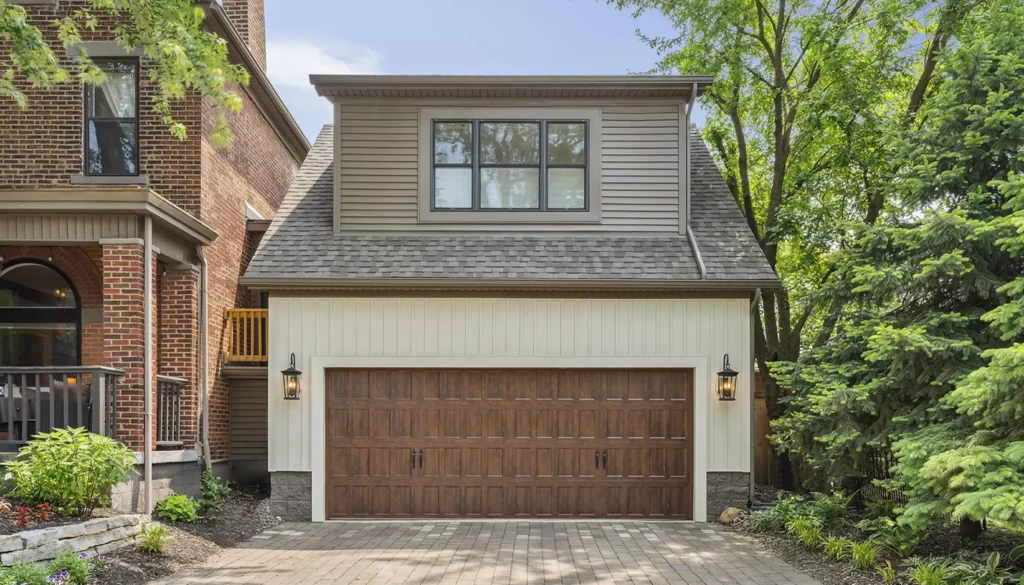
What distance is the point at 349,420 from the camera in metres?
11.0

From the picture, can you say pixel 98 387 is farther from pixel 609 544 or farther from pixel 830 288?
pixel 830 288

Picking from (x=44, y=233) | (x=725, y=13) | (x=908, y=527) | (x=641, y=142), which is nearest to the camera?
(x=908, y=527)

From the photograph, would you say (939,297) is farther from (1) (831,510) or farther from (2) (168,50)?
(2) (168,50)

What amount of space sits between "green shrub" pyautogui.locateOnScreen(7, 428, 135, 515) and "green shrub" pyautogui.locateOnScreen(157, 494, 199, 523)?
139cm

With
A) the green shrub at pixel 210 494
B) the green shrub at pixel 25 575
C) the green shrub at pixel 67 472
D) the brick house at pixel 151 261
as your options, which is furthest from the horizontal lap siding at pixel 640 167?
the green shrub at pixel 25 575

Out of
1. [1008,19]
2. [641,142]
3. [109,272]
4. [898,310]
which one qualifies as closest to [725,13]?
[641,142]

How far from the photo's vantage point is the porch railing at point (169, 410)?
405 inches

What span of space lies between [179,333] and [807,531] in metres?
8.27

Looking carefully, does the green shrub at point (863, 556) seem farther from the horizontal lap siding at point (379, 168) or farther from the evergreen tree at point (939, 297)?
the horizontal lap siding at point (379, 168)

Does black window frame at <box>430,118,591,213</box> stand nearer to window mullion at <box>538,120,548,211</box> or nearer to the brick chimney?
window mullion at <box>538,120,548,211</box>

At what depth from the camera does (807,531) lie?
337 inches

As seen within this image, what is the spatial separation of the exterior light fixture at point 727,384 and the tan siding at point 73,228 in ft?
24.7

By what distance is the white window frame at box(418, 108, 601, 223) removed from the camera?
1166 cm

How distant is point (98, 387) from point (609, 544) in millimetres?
5844
